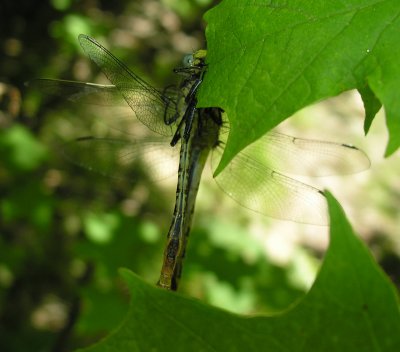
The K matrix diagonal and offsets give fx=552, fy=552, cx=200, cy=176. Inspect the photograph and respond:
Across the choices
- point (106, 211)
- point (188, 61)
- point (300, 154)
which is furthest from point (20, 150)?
point (188, 61)

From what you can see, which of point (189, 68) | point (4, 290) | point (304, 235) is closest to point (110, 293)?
point (4, 290)

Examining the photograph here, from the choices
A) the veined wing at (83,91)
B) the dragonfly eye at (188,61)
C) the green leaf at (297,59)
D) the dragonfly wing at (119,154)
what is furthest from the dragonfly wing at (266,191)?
the green leaf at (297,59)

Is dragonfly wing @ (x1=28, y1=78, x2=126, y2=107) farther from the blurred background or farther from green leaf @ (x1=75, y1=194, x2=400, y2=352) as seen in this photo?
green leaf @ (x1=75, y1=194, x2=400, y2=352)

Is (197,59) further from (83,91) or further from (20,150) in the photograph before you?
(20,150)

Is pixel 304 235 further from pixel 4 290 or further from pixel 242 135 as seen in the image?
pixel 242 135

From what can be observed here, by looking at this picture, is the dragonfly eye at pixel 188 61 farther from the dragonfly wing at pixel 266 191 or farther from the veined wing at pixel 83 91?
the dragonfly wing at pixel 266 191

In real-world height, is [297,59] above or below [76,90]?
above
